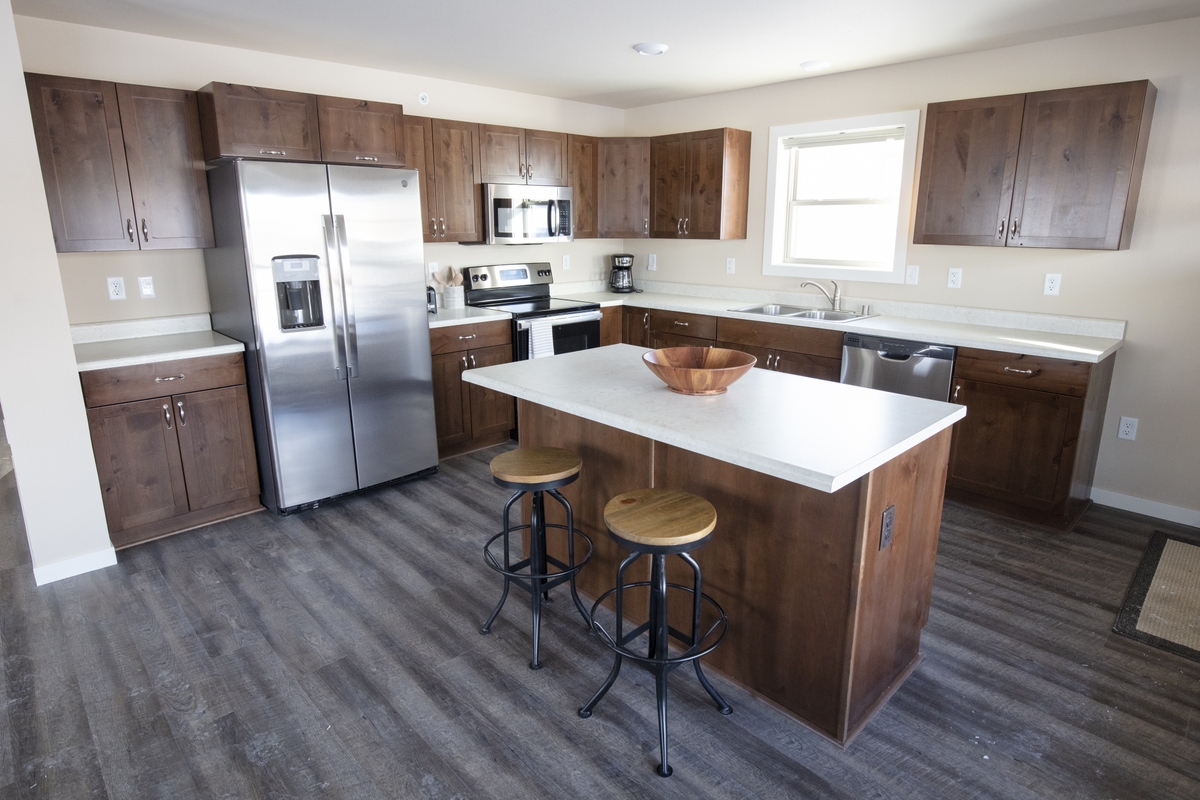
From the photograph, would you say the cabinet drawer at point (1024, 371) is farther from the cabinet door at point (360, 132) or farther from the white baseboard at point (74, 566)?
the white baseboard at point (74, 566)

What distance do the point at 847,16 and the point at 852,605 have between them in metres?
2.70

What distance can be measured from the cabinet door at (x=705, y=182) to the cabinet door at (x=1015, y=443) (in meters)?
2.11

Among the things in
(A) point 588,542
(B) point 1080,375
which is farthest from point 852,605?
(B) point 1080,375

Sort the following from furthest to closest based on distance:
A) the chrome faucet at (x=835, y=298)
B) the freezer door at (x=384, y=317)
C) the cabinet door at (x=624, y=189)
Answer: the cabinet door at (x=624, y=189) → the chrome faucet at (x=835, y=298) → the freezer door at (x=384, y=317)

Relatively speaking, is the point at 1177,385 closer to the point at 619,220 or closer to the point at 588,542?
the point at 588,542

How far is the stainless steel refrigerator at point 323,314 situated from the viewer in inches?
131

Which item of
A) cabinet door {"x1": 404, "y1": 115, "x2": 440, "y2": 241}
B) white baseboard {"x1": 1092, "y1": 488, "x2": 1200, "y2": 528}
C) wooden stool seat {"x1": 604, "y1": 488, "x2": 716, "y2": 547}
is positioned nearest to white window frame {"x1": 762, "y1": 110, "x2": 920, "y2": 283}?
white baseboard {"x1": 1092, "y1": 488, "x2": 1200, "y2": 528}

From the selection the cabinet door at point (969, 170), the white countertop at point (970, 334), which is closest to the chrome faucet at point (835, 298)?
the white countertop at point (970, 334)

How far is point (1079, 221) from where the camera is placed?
10.8 feet

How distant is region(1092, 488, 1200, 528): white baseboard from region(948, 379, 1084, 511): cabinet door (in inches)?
24.6

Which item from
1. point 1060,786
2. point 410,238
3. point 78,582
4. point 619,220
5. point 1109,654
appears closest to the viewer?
point 1060,786

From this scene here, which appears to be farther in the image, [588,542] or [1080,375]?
[1080,375]

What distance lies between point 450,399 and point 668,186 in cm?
236

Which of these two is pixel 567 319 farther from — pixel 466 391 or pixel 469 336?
pixel 466 391
